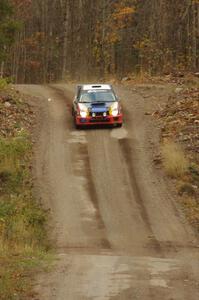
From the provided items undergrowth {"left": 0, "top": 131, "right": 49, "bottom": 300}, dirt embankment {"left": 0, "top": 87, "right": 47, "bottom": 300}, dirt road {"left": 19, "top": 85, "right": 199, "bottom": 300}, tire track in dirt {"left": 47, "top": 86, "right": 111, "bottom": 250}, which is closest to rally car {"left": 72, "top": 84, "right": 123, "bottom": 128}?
dirt road {"left": 19, "top": 85, "right": 199, "bottom": 300}

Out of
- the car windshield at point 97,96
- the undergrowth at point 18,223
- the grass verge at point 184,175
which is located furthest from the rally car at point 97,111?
the grass verge at point 184,175

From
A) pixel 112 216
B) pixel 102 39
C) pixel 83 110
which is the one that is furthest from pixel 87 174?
pixel 102 39

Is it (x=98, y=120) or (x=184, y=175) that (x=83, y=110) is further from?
(x=184, y=175)

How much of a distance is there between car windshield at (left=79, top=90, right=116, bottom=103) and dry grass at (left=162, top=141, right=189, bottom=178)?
17.2 ft

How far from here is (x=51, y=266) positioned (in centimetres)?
1316

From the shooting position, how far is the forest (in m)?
53.1

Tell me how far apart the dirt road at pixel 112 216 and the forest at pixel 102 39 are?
19.8 m

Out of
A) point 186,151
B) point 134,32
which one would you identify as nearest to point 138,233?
point 186,151

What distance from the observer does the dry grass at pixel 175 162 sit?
2150cm

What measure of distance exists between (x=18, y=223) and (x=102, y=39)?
4496 cm

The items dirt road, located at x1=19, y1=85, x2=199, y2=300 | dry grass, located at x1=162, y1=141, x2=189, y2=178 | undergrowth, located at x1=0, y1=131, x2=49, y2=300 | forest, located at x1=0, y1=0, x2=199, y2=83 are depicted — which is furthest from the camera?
forest, located at x1=0, y1=0, x2=199, y2=83

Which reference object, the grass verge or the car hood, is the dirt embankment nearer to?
the car hood

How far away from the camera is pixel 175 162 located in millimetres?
21703

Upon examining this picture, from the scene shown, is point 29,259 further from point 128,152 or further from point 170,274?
point 128,152
